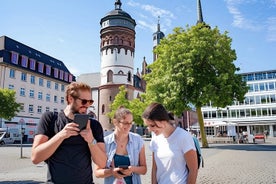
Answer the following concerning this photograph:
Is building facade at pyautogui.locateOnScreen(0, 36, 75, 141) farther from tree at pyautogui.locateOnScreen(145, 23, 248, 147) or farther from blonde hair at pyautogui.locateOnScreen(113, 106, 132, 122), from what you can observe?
blonde hair at pyautogui.locateOnScreen(113, 106, 132, 122)

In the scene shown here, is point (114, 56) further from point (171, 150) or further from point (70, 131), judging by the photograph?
point (70, 131)

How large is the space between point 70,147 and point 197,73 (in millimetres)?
20190

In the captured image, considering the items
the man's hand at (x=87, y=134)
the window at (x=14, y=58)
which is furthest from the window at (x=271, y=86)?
the man's hand at (x=87, y=134)

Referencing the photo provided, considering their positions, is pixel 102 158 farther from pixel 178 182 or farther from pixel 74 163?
pixel 178 182

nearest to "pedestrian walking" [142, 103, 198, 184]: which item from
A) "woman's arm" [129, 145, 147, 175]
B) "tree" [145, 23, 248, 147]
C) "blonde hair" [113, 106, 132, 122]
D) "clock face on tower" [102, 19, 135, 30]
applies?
"woman's arm" [129, 145, 147, 175]

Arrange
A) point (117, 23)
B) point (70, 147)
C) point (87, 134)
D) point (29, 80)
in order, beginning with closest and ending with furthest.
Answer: point (87, 134) → point (70, 147) → point (29, 80) → point (117, 23)

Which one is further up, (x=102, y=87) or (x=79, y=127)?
(x=102, y=87)

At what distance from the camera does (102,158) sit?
2588 millimetres

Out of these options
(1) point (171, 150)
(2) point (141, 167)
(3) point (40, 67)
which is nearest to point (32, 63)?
(3) point (40, 67)

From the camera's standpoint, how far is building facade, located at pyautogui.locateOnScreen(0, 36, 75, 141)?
38.5 m

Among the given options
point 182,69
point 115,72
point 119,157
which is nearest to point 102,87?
point 115,72

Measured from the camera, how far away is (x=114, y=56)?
5116cm

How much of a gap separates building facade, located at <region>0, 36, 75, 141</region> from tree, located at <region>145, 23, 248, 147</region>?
23.0m

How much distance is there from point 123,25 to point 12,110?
2853cm
